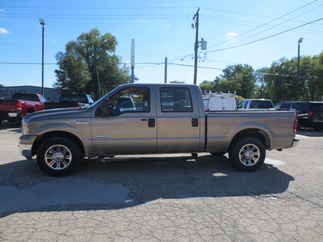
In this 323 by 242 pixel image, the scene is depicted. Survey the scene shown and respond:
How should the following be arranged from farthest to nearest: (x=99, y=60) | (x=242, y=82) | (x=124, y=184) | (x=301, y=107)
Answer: (x=242, y=82) → (x=99, y=60) → (x=301, y=107) → (x=124, y=184)

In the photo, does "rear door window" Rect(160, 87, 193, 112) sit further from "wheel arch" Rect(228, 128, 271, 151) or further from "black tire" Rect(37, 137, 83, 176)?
"black tire" Rect(37, 137, 83, 176)

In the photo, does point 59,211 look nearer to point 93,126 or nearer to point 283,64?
point 93,126

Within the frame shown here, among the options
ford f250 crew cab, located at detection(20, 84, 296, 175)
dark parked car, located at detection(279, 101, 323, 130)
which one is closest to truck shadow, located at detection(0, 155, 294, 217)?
ford f250 crew cab, located at detection(20, 84, 296, 175)

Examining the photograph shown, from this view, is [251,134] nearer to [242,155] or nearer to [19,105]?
[242,155]

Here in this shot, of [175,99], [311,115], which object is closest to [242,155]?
[175,99]

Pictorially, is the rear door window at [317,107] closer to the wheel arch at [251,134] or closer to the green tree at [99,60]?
the wheel arch at [251,134]

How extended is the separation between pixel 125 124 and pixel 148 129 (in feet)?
1.64

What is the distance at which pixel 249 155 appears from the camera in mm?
5262

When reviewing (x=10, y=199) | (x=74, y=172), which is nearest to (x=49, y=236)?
(x=10, y=199)

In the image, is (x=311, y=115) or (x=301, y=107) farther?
(x=301, y=107)

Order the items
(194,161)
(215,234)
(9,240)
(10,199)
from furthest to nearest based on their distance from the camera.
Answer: (194,161) < (10,199) < (215,234) < (9,240)

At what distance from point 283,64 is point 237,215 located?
5415cm

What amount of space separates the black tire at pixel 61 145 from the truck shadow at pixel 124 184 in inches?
5.9

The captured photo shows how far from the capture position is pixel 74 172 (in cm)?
493
